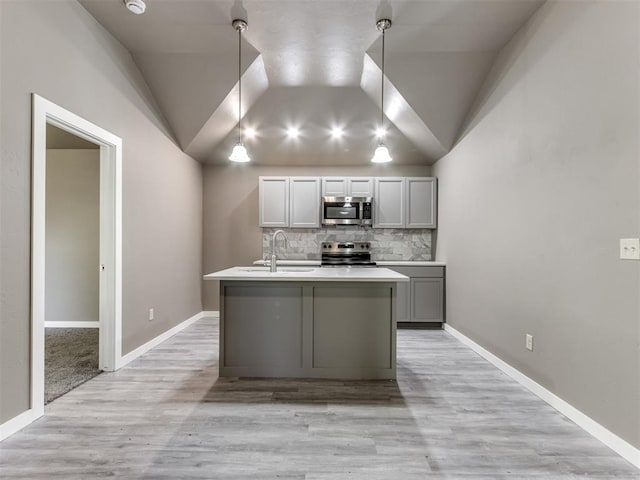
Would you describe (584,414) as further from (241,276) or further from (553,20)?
(553,20)

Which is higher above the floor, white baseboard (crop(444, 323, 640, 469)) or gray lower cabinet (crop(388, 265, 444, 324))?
gray lower cabinet (crop(388, 265, 444, 324))

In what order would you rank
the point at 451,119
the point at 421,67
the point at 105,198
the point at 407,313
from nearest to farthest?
the point at 105,198, the point at 421,67, the point at 451,119, the point at 407,313

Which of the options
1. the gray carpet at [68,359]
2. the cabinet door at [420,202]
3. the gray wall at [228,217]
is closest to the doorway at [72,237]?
the gray carpet at [68,359]

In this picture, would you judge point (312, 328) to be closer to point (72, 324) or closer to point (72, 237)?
point (72, 324)

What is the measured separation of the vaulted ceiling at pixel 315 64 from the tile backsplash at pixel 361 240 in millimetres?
1273

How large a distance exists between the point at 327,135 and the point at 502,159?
232cm

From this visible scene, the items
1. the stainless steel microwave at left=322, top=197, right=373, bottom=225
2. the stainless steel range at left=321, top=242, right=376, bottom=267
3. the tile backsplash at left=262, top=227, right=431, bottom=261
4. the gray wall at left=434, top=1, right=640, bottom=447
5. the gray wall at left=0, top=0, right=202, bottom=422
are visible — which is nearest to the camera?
the gray wall at left=434, top=1, right=640, bottom=447

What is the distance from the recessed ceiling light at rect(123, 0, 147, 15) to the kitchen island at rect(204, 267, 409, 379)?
7.00 ft

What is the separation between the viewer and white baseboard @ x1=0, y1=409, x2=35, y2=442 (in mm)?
1782

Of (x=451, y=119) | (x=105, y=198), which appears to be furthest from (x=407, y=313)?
(x=105, y=198)

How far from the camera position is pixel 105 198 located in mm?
2768

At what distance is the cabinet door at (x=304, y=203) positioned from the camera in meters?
4.72

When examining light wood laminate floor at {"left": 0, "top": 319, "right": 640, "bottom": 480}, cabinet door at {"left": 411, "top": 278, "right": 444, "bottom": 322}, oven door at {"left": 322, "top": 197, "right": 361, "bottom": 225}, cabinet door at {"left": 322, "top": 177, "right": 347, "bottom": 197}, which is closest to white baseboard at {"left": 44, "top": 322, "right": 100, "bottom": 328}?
light wood laminate floor at {"left": 0, "top": 319, "right": 640, "bottom": 480}

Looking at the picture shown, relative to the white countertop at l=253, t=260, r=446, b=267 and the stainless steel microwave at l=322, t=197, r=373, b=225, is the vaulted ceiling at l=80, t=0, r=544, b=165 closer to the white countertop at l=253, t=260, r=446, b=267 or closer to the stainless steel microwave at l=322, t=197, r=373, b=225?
the stainless steel microwave at l=322, t=197, r=373, b=225
